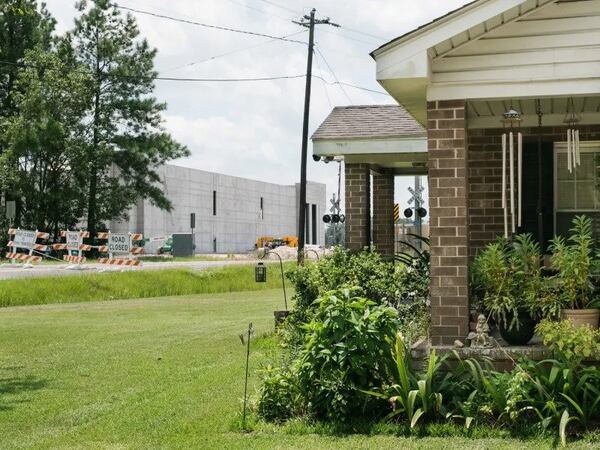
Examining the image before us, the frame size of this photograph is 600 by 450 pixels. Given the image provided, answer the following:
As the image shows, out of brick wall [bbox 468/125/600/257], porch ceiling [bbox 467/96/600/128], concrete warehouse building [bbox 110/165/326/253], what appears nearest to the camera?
porch ceiling [bbox 467/96/600/128]

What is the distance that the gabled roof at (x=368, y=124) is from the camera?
15.3 meters

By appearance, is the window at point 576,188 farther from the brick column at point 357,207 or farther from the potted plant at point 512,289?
the brick column at point 357,207

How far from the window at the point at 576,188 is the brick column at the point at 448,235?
3.17 m

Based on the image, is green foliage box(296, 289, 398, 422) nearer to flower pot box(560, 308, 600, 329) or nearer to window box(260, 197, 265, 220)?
flower pot box(560, 308, 600, 329)

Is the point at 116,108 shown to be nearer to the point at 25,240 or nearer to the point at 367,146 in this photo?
the point at 25,240

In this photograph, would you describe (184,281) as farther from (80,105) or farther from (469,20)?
(80,105)

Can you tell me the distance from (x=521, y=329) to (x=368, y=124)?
8.45 metres

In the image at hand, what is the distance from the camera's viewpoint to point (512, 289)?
7914mm

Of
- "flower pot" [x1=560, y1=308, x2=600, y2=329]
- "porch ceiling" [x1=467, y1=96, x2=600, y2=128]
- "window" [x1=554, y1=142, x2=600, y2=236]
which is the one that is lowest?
"flower pot" [x1=560, y1=308, x2=600, y2=329]

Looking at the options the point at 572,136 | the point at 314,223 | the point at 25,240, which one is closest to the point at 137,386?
the point at 572,136

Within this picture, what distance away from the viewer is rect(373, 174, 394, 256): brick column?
750 inches

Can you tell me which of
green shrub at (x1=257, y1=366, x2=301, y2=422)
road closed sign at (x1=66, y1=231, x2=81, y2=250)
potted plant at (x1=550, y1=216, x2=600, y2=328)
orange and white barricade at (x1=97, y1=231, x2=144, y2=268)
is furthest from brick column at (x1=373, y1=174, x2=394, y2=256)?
road closed sign at (x1=66, y1=231, x2=81, y2=250)

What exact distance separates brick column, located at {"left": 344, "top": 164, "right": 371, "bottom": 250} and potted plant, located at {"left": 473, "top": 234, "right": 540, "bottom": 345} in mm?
8072

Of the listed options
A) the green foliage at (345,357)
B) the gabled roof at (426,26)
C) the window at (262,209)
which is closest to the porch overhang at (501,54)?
the gabled roof at (426,26)
